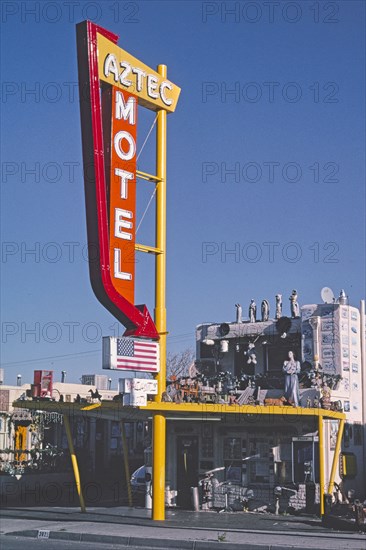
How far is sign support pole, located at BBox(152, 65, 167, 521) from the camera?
25.3 meters

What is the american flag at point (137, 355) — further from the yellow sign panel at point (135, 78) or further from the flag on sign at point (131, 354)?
the yellow sign panel at point (135, 78)

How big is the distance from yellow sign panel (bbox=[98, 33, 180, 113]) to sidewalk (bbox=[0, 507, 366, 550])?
13.2 metres

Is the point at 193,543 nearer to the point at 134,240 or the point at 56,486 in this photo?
the point at 134,240

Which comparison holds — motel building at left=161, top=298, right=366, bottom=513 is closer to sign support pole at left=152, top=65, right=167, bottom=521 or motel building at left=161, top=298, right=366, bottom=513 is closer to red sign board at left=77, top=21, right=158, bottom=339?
sign support pole at left=152, top=65, right=167, bottom=521

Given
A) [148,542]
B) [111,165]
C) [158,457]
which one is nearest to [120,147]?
[111,165]

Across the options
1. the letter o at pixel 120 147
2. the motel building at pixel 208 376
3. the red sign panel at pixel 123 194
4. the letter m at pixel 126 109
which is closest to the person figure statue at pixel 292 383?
the motel building at pixel 208 376

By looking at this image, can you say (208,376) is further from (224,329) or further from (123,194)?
(123,194)

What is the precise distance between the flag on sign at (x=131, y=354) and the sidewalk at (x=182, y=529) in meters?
4.59

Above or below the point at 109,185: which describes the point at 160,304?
below

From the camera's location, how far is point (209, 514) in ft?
91.9

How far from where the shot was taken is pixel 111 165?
25.1m

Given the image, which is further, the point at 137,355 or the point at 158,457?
the point at 158,457

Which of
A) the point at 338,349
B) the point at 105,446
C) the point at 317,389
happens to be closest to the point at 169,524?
the point at 317,389

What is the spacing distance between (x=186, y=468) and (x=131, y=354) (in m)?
8.40
